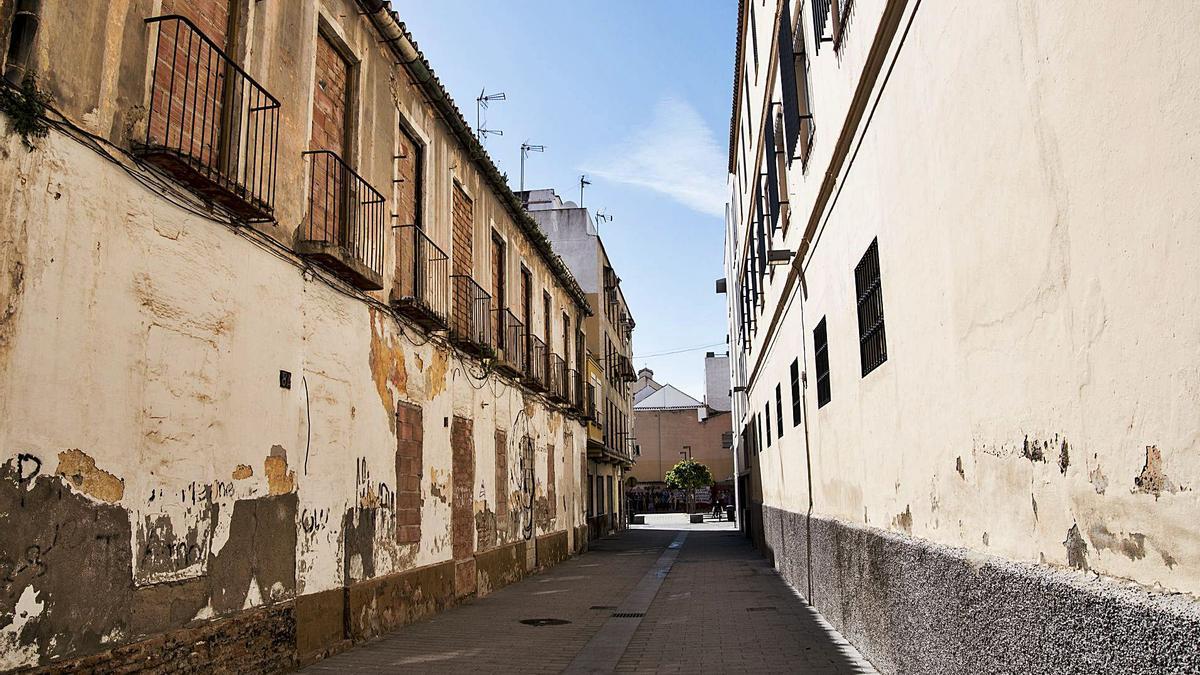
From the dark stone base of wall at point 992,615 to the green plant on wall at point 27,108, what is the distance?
5.49 m

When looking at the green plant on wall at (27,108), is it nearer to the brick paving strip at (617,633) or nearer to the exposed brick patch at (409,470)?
the brick paving strip at (617,633)

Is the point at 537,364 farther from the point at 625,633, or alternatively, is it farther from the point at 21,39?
the point at 21,39

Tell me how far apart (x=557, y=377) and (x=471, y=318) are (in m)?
7.13

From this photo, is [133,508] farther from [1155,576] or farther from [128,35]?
[1155,576]

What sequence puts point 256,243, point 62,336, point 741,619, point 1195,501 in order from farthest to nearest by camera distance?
point 741,619 < point 256,243 < point 62,336 < point 1195,501

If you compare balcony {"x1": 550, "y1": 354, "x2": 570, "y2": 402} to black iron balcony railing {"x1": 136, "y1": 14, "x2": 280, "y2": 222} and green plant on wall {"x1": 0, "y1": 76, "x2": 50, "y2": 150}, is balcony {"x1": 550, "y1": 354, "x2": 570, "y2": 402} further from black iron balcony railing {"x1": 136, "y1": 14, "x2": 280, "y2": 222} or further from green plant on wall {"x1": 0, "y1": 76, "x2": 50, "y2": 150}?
green plant on wall {"x1": 0, "y1": 76, "x2": 50, "y2": 150}

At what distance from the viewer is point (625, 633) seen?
9.46 m

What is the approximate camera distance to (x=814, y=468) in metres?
10.8

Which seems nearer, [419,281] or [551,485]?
[419,281]

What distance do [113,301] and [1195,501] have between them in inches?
222

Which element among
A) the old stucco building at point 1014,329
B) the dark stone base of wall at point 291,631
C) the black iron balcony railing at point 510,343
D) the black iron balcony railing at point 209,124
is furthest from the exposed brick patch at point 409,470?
the old stucco building at point 1014,329

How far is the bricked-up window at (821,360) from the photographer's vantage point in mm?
9734

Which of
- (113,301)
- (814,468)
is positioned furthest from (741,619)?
(113,301)

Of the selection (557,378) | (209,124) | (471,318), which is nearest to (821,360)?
(471,318)
